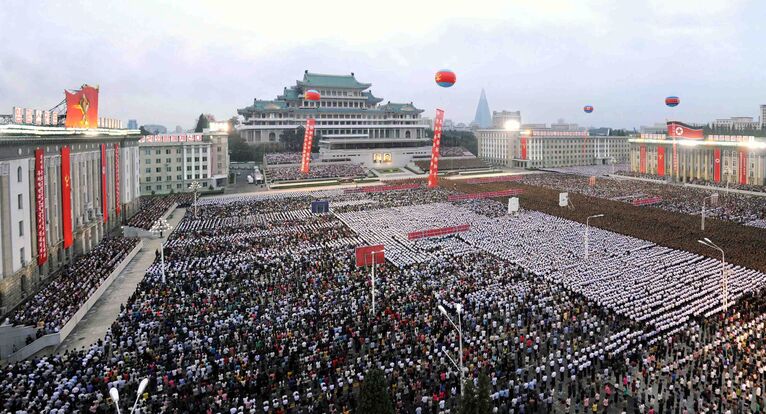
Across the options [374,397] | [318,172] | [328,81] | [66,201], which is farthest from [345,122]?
[374,397]

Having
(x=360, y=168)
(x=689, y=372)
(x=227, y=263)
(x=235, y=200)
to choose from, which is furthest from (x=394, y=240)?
(x=360, y=168)

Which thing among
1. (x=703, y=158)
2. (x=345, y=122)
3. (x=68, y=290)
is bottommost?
(x=68, y=290)

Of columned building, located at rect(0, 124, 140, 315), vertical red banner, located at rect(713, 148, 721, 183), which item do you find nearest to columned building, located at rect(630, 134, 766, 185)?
vertical red banner, located at rect(713, 148, 721, 183)

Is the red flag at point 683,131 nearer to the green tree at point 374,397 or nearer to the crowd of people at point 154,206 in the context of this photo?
the crowd of people at point 154,206

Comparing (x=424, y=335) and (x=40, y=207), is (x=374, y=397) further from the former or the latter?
(x=40, y=207)

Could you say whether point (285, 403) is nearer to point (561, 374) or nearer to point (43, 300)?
point (561, 374)

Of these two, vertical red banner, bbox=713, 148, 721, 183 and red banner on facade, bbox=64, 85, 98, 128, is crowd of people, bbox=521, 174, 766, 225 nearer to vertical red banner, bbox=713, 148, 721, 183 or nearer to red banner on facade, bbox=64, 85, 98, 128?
vertical red banner, bbox=713, 148, 721, 183
